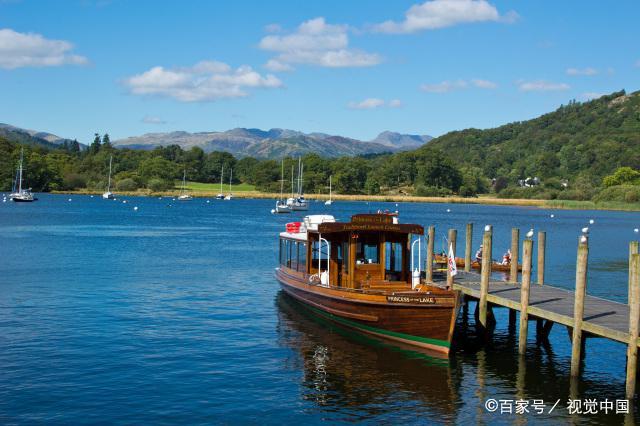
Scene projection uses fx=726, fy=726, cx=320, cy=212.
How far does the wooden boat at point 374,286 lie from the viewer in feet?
88.2

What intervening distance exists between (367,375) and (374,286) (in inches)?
237

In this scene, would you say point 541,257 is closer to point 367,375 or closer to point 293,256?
point 293,256

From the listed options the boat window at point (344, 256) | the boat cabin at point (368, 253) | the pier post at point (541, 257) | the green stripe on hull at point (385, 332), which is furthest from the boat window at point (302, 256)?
the pier post at point (541, 257)

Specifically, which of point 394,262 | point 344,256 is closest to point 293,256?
point 344,256

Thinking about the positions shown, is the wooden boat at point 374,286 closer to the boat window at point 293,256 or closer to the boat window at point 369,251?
the boat window at point 369,251

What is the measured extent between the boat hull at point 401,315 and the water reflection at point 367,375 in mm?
470

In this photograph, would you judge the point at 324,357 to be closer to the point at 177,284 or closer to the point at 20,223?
the point at 177,284

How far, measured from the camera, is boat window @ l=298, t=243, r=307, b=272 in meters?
37.1

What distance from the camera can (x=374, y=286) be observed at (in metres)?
30.4

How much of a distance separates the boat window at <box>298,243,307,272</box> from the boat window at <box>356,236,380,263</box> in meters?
5.47

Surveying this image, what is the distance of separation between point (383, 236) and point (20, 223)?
75.1 m

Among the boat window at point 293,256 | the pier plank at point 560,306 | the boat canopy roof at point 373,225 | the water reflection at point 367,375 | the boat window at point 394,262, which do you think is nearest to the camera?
the water reflection at point 367,375

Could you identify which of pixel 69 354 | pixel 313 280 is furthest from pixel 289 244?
pixel 69 354

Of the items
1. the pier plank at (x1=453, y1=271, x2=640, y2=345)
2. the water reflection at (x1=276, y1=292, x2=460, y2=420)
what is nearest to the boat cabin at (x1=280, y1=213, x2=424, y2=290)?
the water reflection at (x1=276, y1=292, x2=460, y2=420)
